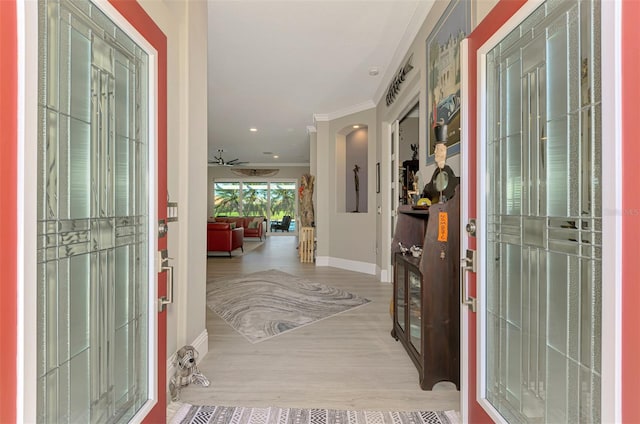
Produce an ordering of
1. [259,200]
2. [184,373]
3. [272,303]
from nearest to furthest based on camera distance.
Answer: [184,373], [272,303], [259,200]

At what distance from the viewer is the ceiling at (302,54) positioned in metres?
2.82

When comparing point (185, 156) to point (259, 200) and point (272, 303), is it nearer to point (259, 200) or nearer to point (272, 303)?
Result: point (272, 303)

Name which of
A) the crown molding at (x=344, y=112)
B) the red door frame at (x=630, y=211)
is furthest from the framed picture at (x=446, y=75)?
the crown molding at (x=344, y=112)

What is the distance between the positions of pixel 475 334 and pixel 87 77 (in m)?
1.80

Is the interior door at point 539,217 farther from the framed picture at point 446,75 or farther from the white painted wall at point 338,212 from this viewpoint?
the white painted wall at point 338,212

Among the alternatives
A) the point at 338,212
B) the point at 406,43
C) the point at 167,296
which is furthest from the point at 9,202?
the point at 338,212

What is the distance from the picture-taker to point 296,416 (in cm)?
161

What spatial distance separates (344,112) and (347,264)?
8.87 feet

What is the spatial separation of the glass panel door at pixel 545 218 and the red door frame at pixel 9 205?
1.44 metres

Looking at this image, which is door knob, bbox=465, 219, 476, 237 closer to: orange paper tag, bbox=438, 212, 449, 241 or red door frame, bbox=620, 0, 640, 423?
orange paper tag, bbox=438, 212, 449, 241

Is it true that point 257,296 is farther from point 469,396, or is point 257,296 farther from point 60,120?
point 60,120

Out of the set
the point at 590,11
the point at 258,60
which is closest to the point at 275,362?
the point at 590,11

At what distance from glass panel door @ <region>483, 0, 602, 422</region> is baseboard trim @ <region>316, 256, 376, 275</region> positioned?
3.87 m

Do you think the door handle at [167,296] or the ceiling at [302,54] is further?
the ceiling at [302,54]
